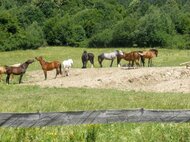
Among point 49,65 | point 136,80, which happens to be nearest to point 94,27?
point 49,65

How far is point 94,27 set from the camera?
3369 inches

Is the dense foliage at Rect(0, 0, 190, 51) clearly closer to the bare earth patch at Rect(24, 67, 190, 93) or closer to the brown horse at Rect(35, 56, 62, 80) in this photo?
the brown horse at Rect(35, 56, 62, 80)

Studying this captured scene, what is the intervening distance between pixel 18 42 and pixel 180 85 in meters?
42.6

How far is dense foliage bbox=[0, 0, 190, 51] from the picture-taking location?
219ft

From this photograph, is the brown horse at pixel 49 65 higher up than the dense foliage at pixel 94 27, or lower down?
higher up

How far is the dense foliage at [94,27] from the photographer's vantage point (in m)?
66.9

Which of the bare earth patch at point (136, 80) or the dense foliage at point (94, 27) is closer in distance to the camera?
the bare earth patch at point (136, 80)

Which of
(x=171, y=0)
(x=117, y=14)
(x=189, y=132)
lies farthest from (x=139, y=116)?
(x=171, y=0)

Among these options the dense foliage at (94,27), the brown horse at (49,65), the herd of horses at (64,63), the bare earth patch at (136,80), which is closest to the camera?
the bare earth patch at (136,80)

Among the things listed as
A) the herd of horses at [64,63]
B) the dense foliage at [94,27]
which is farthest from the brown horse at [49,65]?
the dense foliage at [94,27]

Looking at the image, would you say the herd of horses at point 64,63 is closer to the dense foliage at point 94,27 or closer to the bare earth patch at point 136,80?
the bare earth patch at point 136,80

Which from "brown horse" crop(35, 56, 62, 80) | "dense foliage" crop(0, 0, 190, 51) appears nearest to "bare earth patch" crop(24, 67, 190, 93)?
"brown horse" crop(35, 56, 62, 80)

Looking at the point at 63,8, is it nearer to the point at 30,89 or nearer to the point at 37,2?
the point at 37,2

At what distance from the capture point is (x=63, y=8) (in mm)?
101312
